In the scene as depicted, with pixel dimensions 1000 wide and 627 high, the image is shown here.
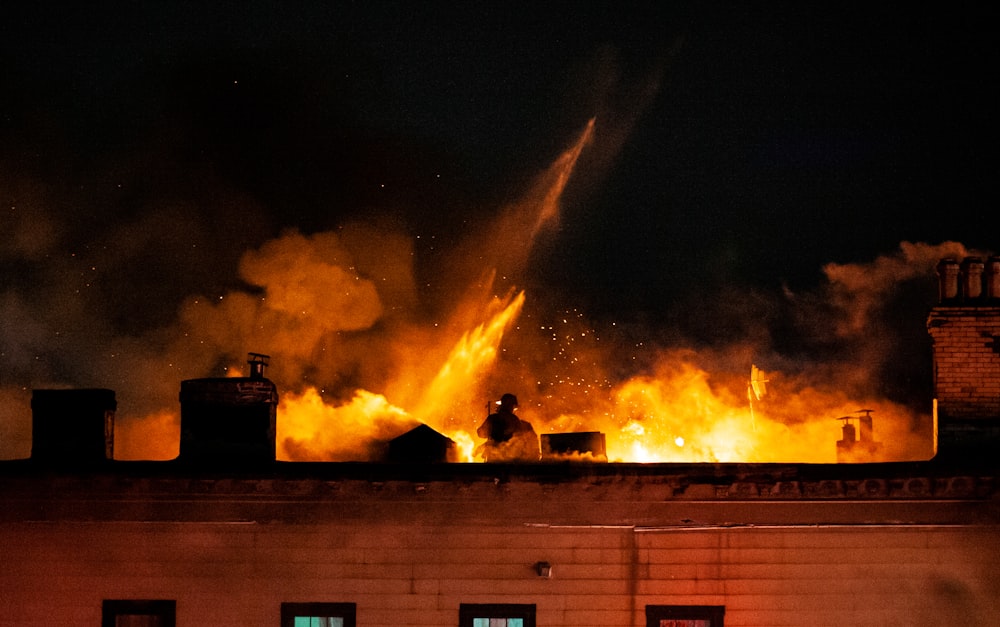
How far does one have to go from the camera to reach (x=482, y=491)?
16.9 m

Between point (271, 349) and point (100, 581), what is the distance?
2118 cm

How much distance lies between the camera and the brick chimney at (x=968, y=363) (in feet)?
57.9

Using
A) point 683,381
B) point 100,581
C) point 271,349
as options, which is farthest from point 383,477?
point 683,381

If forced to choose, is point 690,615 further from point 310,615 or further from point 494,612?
point 310,615

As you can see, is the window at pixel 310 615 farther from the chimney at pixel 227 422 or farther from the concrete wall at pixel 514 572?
the chimney at pixel 227 422

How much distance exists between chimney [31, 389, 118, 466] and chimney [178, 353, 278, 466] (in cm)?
108

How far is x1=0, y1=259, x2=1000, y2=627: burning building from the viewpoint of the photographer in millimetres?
16703

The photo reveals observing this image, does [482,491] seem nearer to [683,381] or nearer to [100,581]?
[100,581]

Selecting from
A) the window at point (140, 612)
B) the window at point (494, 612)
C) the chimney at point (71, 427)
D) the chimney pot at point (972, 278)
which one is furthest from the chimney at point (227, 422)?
the chimney pot at point (972, 278)

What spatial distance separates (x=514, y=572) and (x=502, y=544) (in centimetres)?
38

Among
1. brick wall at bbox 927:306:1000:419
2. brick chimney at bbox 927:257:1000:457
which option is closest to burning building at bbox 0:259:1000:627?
brick chimney at bbox 927:257:1000:457

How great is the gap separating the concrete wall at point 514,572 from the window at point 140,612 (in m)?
0.09

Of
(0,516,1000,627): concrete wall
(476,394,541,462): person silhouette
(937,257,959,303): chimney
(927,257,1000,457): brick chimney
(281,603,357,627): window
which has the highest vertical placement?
(937,257,959,303): chimney

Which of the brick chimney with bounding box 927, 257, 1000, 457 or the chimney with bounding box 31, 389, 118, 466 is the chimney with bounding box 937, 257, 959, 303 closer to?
the brick chimney with bounding box 927, 257, 1000, 457
